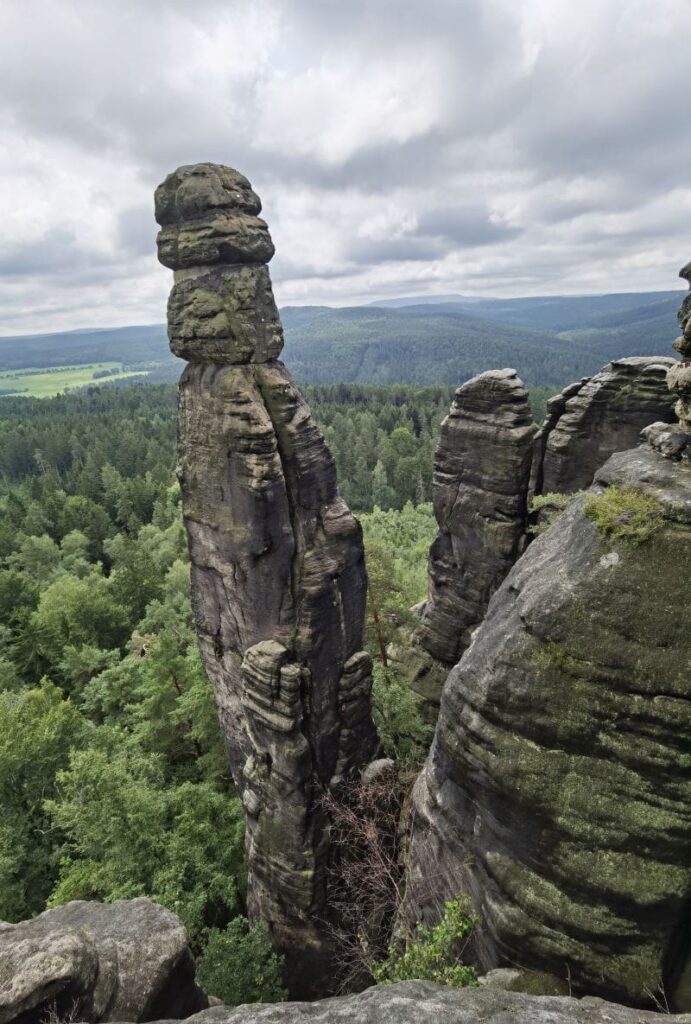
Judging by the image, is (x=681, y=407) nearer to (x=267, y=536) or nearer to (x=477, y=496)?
(x=267, y=536)

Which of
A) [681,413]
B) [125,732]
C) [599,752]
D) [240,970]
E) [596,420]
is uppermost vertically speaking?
[681,413]

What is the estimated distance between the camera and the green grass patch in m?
→ 8.66

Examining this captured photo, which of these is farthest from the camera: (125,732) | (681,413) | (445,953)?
(125,732)

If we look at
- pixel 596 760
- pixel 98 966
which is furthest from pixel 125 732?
pixel 596 760

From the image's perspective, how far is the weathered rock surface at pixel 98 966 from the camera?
11.0 meters

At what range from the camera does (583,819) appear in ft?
28.4

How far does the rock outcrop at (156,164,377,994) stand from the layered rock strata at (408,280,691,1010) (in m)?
10.4

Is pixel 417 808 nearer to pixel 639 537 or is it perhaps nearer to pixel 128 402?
pixel 639 537

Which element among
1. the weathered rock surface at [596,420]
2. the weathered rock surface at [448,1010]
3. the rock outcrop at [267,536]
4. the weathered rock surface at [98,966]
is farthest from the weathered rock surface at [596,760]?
the weathered rock surface at [596,420]

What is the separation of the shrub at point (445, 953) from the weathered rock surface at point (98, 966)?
5.85 m

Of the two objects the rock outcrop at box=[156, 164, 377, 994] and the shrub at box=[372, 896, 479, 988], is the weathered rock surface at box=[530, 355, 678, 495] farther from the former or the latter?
the shrub at box=[372, 896, 479, 988]

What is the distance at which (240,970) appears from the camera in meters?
17.8

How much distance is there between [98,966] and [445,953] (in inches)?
313

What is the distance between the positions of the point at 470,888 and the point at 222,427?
14.7 metres
